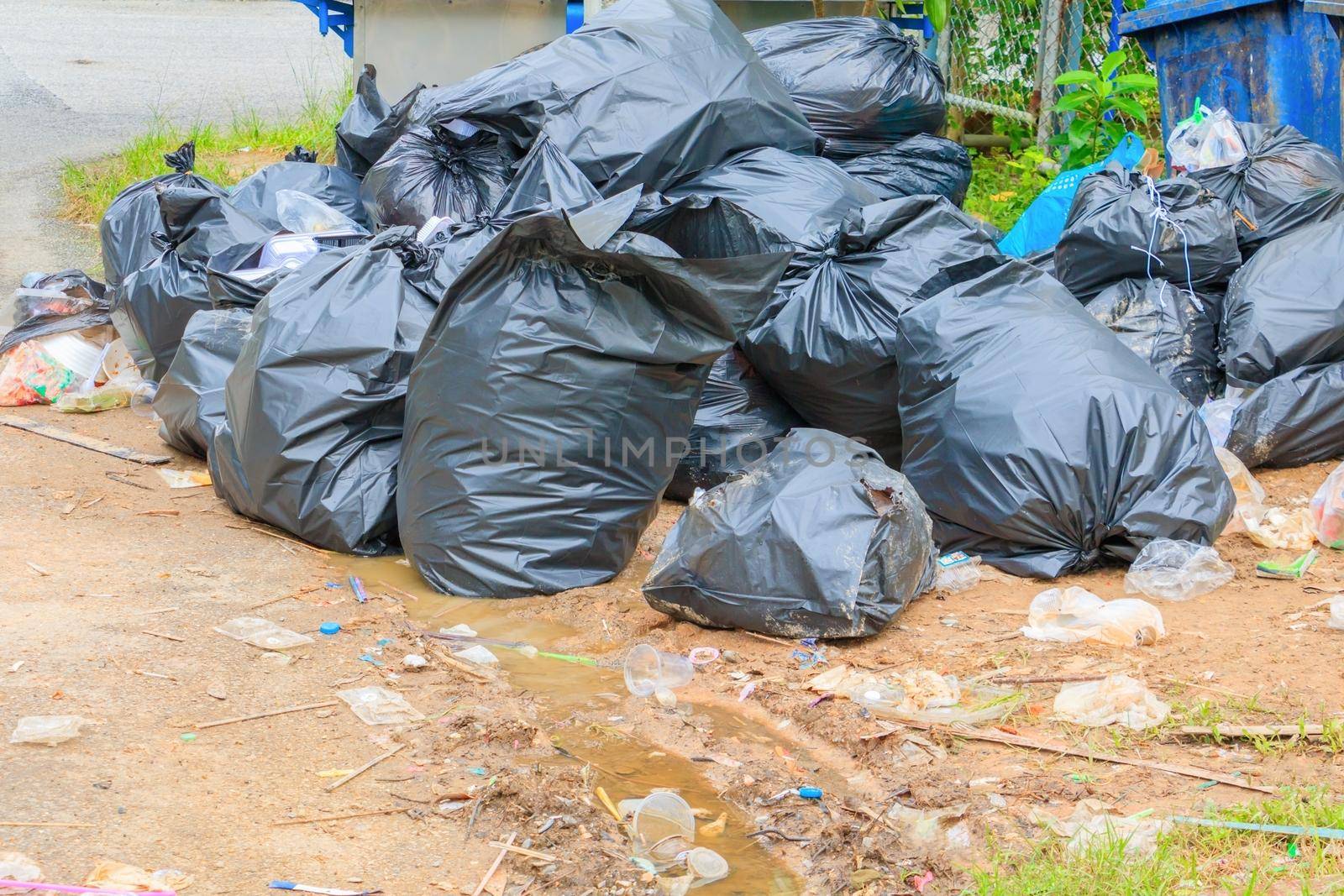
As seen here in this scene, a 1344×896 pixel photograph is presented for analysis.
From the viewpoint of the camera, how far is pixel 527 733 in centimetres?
218

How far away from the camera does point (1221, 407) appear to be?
132 inches

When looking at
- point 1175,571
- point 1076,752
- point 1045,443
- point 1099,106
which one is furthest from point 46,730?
point 1099,106

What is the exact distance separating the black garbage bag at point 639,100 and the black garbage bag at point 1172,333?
1.22 metres

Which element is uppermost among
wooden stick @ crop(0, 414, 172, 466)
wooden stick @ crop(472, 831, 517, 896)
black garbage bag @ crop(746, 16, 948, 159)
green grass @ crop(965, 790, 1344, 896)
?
black garbage bag @ crop(746, 16, 948, 159)

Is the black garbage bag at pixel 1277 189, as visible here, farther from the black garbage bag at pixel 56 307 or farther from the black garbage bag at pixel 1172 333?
the black garbage bag at pixel 56 307

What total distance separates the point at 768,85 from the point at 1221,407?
175cm

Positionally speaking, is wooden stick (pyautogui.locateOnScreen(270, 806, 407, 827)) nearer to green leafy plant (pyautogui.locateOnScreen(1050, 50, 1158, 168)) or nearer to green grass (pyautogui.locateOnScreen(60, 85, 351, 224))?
green leafy plant (pyautogui.locateOnScreen(1050, 50, 1158, 168))

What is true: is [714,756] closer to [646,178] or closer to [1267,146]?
[646,178]

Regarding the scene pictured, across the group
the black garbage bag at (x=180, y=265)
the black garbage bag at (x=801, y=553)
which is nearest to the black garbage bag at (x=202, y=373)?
the black garbage bag at (x=180, y=265)

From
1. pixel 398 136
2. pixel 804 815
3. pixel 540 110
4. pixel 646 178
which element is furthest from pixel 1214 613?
pixel 398 136

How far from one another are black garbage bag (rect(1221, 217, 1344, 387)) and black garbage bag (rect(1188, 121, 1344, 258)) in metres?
0.15

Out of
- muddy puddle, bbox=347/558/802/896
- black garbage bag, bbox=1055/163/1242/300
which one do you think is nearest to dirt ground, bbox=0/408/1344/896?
muddy puddle, bbox=347/558/802/896

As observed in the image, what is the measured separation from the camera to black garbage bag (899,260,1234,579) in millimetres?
2791

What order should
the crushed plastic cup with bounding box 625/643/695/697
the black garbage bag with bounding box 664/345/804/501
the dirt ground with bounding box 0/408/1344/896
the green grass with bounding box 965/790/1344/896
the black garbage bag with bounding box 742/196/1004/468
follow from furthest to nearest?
the black garbage bag with bounding box 664/345/804/501, the black garbage bag with bounding box 742/196/1004/468, the crushed plastic cup with bounding box 625/643/695/697, the dirt ground with bounding box 0/408/1344/896, the green grass with bounding box 965/790/1344/896
